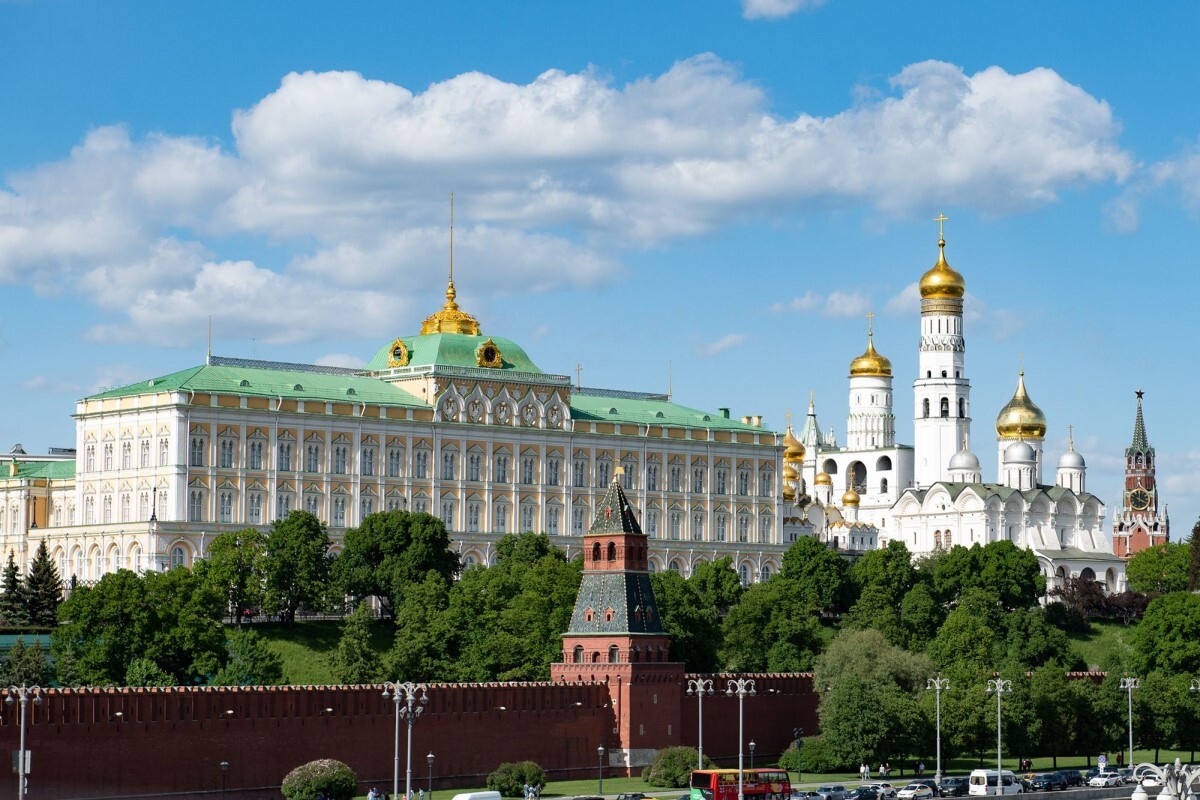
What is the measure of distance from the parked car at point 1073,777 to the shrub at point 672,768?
1393 cm

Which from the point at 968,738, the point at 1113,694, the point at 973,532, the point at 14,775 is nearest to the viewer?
the point at 14,775

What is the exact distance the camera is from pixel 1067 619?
161 metres

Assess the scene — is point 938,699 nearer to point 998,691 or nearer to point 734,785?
point 998,691

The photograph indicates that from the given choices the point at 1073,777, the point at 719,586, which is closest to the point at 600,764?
the point at 1073,777

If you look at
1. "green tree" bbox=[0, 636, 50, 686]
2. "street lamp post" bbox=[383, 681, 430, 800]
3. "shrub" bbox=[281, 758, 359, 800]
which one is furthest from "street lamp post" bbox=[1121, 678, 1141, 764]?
"green tree" bbox=[0, 636, 50, 686]

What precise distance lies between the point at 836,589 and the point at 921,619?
399 inches

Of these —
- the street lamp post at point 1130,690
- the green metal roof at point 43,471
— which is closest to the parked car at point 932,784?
the street lamp post at point 1130,690

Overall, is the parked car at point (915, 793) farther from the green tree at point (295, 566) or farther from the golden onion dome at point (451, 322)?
the golden onion dome at point (451, 322)

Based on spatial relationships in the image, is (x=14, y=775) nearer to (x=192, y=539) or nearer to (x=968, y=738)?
(x=968, y=738)

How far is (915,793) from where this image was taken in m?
96.4

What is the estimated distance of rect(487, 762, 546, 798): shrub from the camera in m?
98.6

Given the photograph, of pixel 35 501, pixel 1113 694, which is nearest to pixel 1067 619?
pixel 1113 694

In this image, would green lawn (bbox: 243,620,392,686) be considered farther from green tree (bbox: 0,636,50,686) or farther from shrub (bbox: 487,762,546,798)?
shrub (bbox: 487,762,546,798)

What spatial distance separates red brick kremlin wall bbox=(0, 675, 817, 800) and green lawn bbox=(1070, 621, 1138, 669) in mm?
42708
